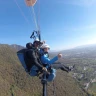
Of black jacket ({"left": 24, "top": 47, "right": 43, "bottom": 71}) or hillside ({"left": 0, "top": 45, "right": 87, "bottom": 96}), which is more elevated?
black jacket ({"left": 24, "top": 47, "right": 43, "bottom": 71})

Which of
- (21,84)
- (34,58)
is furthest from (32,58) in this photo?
(21,84)

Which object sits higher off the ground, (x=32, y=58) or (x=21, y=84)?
(x=32, y=58)

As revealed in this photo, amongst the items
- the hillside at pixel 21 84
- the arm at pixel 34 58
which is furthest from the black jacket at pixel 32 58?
the hillside at pixel 21 84

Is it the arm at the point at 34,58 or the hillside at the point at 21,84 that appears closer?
the arm at the point at 34,58

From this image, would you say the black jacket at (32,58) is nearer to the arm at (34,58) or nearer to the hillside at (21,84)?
the arm at (34,58)

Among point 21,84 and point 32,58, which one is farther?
point 21,84

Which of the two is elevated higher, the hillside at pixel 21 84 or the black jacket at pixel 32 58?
the black jacket at pixel 32 58

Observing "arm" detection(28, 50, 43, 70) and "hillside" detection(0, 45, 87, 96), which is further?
"hillside" detection(0, 45, 87, 96)

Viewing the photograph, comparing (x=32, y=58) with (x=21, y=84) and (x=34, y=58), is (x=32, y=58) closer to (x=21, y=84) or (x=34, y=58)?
(x=34, y=58)

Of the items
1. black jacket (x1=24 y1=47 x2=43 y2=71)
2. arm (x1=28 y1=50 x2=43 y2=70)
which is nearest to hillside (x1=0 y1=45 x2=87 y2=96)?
black jacket (x1=24 y1=47 x2=43 y2=71)

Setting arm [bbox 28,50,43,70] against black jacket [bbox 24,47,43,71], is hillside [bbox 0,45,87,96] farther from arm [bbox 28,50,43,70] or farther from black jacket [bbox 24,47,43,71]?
arm [bbox 28,50,43,70]

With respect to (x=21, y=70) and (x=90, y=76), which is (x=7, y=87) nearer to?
(x=21, y=70)
